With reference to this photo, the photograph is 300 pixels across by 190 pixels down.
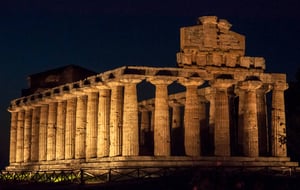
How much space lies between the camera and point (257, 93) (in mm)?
70125

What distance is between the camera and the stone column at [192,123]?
211 feet

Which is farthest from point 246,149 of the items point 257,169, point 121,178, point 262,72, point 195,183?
point 195,183

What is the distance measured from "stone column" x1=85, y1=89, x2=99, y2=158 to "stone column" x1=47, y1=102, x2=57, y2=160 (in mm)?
10019

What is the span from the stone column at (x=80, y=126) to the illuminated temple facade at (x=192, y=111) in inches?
4.1

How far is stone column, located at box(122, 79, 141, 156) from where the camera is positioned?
62812 millimetres

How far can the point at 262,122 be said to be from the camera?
230 ft

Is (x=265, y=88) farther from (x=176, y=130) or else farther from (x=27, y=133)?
(x=27, y=133)

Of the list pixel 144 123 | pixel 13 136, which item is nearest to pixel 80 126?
pixel 144 123

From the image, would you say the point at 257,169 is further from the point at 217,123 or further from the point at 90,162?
the point at 90,162

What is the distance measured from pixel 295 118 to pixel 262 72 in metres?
7.39

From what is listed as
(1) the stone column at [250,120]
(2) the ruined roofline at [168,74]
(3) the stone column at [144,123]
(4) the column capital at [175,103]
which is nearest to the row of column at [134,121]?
(1) the stone column at [250,120]

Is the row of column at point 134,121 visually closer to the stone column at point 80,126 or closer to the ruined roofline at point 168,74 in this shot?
the stone column at point 80,126

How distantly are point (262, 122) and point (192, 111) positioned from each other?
9103 mm

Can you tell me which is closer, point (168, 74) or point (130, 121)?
point (130, 121)
